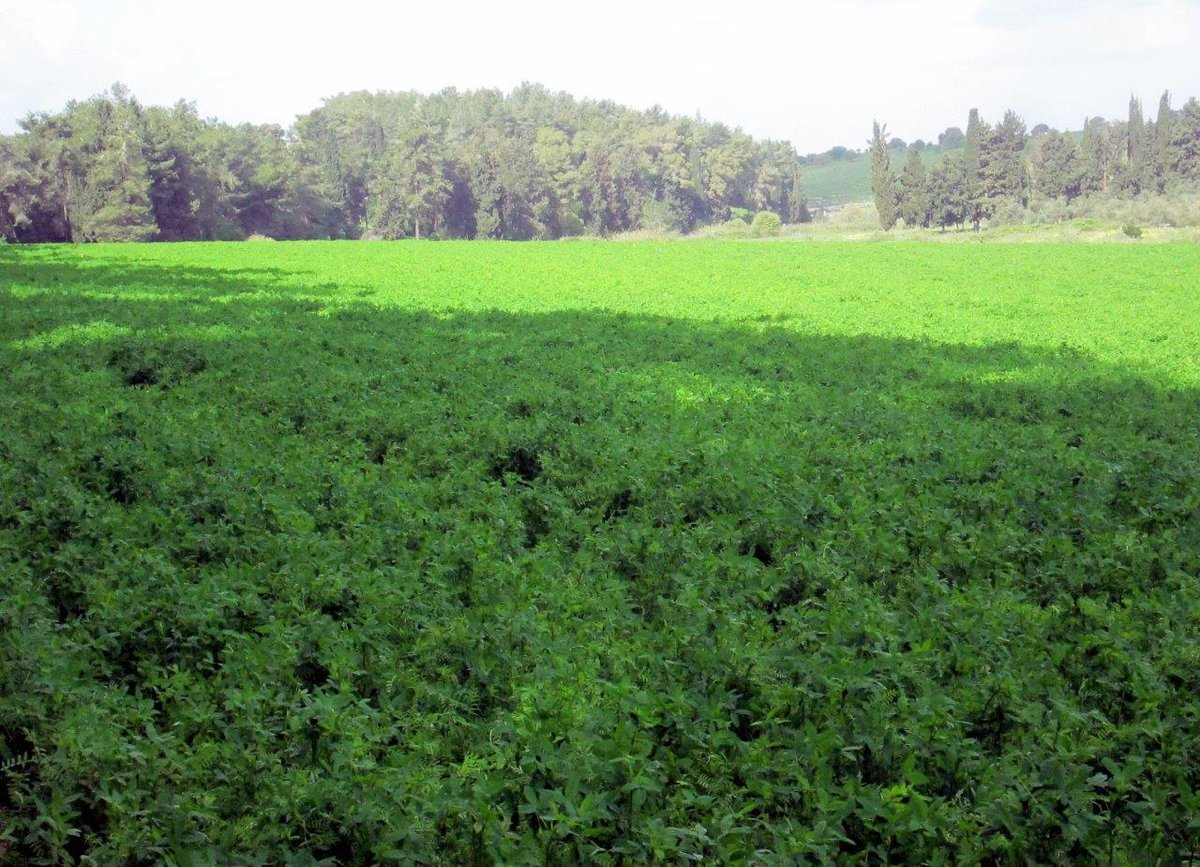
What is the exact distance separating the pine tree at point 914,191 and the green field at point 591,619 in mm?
87042

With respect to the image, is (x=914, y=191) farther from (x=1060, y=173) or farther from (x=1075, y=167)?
(x=1075, y=167)

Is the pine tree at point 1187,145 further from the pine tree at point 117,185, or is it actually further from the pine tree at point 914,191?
the pine tree at point 117,185

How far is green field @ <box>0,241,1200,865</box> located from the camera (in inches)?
140

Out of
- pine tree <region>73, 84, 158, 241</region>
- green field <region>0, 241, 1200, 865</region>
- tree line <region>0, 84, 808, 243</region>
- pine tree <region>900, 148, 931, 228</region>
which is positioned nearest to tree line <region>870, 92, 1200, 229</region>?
pine tree <region>900, 148, 931, 228</region>

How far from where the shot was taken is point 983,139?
107250 millimetres

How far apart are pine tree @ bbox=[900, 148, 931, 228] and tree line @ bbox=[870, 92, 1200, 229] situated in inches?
3.5

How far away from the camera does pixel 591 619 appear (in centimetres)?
531

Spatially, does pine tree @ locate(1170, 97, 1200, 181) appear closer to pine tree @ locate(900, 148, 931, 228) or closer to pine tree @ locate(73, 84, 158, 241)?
pine tree @ locate(900, 148, 931, 228)

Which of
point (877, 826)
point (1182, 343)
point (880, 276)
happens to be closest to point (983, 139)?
point (880, 276)

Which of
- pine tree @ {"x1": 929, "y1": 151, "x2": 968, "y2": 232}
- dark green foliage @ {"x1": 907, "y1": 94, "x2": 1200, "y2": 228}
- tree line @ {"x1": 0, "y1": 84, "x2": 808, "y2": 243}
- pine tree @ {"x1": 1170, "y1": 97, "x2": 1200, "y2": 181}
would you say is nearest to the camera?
tree line @ {"x1": 0, "y1": 84, "x2": 808, "y2": 243}

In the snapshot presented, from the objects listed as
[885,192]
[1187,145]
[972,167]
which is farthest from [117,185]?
[1187,145]

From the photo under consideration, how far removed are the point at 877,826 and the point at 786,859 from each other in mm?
479

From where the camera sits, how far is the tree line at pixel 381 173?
3036 inches

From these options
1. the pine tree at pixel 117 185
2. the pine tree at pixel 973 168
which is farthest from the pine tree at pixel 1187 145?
the pine tree at pixel 117 185
